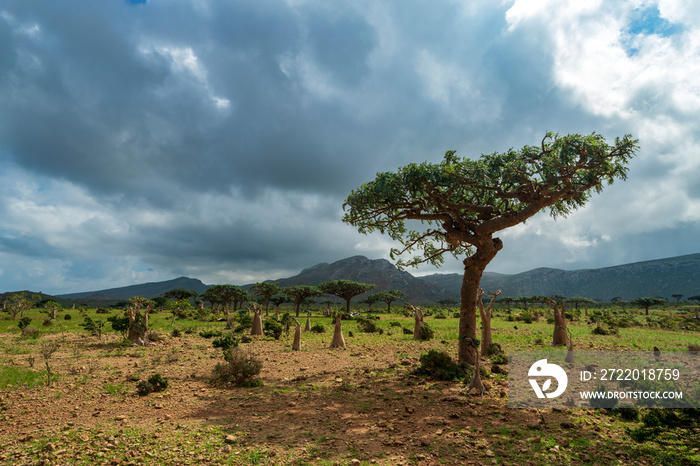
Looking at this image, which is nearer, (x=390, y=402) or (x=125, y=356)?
(x=390, y=402)

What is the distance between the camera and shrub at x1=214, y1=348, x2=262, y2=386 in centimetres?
1169

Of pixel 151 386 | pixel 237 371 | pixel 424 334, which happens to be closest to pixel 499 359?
pixel 424 334

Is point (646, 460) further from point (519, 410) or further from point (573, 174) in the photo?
point (573, 174)

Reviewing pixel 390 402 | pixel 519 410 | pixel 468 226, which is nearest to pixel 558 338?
pixel 468 226

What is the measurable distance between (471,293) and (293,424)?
7946 millimetres

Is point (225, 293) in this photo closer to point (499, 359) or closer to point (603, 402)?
point (499, 359)

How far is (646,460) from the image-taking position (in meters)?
5.62

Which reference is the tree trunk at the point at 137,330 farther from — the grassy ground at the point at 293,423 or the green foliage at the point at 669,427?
the green foliage at the point at 669,427

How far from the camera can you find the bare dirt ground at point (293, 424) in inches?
240

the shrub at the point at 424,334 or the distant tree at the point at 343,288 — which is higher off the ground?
the distant tree at the point at 343,288

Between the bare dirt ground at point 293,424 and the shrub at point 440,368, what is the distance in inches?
16.8

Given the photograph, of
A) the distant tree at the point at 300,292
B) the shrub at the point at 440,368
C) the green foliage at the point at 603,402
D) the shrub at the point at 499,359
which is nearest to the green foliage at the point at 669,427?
the green foliage at the point at 603,402

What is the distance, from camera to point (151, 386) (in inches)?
411

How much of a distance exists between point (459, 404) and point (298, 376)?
6419 millimetres
